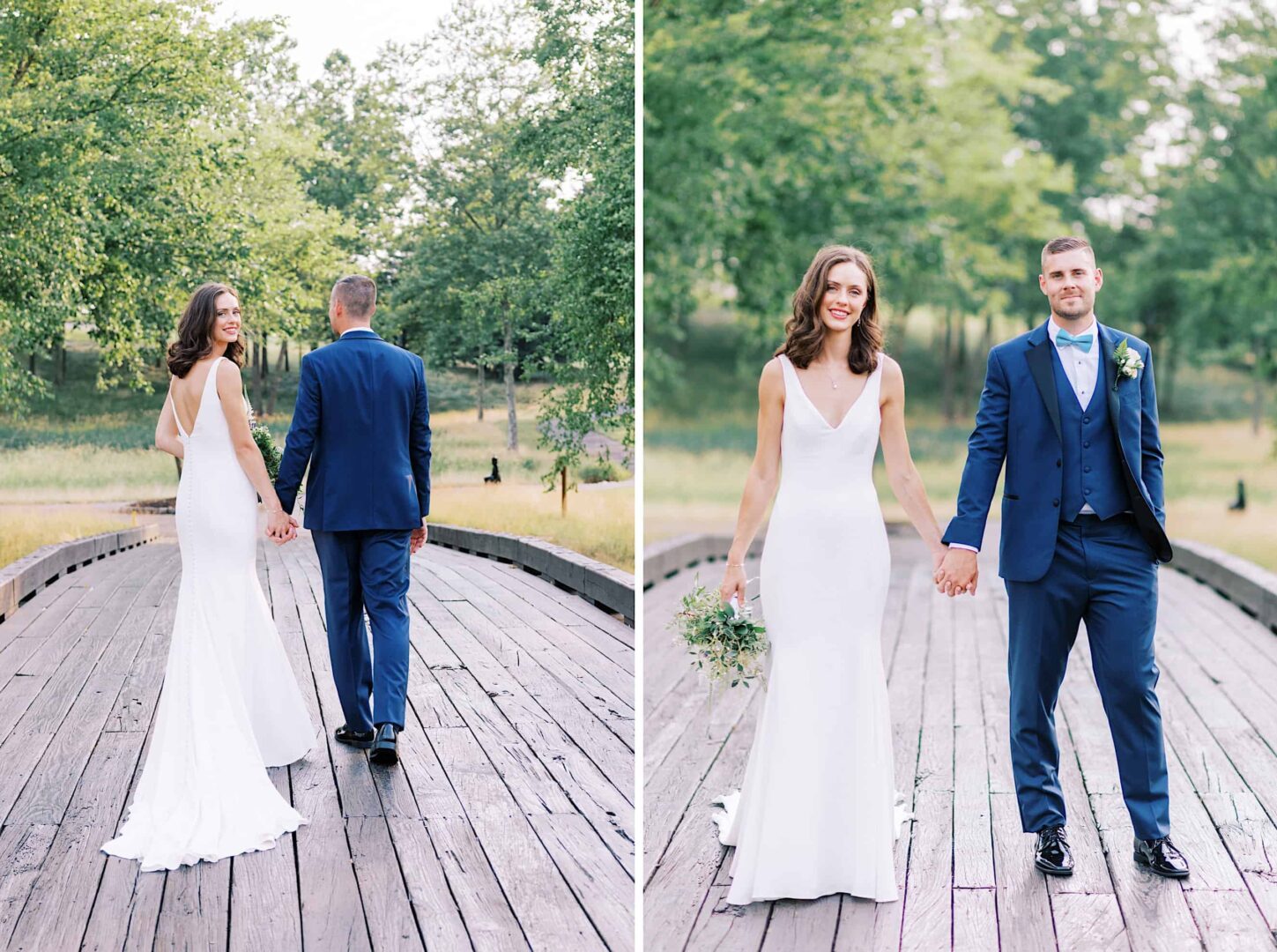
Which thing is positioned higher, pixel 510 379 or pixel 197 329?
pixel 197 329

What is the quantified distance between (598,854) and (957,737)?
1958 mm

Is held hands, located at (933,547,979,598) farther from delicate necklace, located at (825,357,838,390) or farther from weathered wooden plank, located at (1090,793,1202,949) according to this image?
weathered wooden plank, located at (1090,793,1202,949)

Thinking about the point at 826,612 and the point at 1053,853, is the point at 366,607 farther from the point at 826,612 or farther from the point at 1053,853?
the point at 1053,853

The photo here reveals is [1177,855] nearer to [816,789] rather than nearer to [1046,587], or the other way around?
[1046,587]

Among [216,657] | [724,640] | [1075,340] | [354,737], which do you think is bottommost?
[354,737]

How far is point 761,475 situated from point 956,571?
23.5 inches

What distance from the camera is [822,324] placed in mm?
3623

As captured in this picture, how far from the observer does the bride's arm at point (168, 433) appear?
179 inches

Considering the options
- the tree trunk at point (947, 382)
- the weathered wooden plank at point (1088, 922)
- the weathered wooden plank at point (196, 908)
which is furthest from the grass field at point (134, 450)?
the tree trunk at point (947, 382)

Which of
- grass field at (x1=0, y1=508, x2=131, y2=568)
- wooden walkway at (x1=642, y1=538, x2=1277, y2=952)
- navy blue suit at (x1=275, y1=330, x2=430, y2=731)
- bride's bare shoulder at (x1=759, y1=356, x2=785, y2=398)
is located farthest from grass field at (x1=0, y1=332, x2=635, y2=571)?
bride's bare shoulder at (x1=759, y1=356, x2=785, y2=398)

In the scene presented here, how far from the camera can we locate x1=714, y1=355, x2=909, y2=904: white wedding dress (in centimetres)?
357

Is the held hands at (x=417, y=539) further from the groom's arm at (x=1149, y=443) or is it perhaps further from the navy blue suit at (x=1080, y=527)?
the groom's arm at (x=1149, y=443)

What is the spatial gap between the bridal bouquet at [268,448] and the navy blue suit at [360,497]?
0.04 metres

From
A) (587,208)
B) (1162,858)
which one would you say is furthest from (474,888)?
(587,208)
